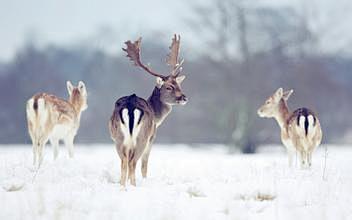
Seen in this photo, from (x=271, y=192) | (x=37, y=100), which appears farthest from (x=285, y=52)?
(x=271, y=192)

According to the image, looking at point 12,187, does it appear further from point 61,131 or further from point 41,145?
point 61,131

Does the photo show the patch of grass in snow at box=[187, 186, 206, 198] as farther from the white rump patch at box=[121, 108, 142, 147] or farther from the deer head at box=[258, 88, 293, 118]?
the deer head at box=[258, 88, 293, 118]

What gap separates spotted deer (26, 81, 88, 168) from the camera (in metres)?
13.4

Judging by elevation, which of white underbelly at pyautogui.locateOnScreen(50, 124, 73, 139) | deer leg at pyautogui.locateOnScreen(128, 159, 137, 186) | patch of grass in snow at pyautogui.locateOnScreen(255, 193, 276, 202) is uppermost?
white underbelly at pyautogui.locateOnScreen(50, 124, 73, 139)

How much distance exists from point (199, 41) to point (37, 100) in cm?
2320

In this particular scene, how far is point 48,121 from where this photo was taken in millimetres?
13758

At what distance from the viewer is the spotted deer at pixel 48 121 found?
1344 centimetres

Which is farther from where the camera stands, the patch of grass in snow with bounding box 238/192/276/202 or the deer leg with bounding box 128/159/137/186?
the deer leg with bounding box 128/159/137/186

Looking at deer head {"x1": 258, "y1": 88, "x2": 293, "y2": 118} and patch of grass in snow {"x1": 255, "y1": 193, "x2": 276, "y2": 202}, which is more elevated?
deer head {"x1": 258, "y1": 88, "x2": 293, "y2": 118}

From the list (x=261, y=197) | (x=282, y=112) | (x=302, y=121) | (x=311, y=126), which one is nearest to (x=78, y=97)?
(x=282, y=112)

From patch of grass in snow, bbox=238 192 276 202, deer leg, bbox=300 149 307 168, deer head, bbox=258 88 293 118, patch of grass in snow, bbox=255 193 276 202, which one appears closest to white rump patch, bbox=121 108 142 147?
patch of grass in snow, bbox=238 192 276 202

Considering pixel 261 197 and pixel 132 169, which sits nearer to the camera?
pixel 261 197

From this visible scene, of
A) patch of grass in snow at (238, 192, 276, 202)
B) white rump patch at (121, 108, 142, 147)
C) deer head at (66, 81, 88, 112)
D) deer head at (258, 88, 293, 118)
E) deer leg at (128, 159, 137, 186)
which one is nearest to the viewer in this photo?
patch of grass in snow at (238, 192, 276, 202)

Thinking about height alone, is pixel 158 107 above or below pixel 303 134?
above
